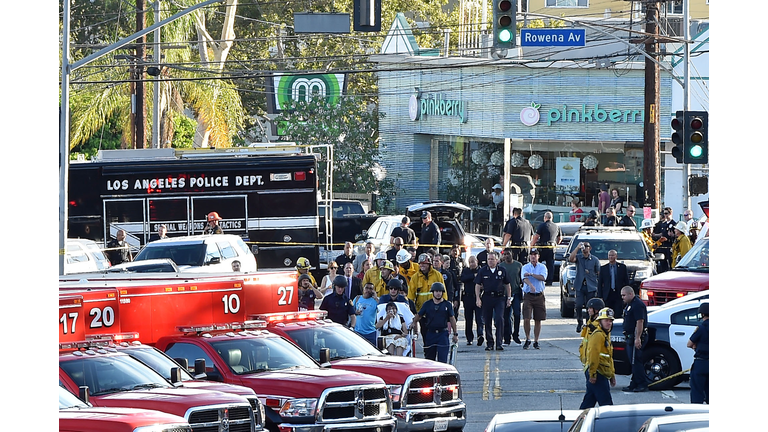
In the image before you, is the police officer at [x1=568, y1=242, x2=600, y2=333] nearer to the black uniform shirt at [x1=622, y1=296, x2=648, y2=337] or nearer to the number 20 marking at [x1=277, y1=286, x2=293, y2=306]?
the black uniform shirt at [x1=622, y1=296, x2=648, y2=337]

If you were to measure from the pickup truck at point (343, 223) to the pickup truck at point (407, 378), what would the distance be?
536 inches

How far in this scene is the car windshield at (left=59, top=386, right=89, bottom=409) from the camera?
11155 millimetres

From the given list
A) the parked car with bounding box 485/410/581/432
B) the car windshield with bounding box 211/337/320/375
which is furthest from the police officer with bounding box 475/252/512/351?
the parked car with bounding box 485/410/581/432

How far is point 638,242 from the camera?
81.0 feet

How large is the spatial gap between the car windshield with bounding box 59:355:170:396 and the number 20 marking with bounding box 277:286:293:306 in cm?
514

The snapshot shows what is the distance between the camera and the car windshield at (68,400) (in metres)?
11.2

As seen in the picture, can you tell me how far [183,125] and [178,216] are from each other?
18.1 m

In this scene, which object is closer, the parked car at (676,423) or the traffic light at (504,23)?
the parked car at (676,423)

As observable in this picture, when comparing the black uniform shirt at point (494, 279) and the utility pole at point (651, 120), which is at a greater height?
the utility pole at point (651, 120)

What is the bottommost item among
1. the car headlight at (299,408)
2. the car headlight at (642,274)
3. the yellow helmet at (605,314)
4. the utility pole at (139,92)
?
the car headlight at (299,408)

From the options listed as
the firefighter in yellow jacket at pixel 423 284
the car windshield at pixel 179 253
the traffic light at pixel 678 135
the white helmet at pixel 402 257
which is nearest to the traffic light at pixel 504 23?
the traffic light at pixel 678 135

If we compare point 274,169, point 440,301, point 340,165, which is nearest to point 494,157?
point 340,165

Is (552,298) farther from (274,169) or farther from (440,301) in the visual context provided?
(440,301)

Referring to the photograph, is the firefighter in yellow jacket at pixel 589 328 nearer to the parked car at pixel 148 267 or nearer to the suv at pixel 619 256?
the suv at pixel 619 256
